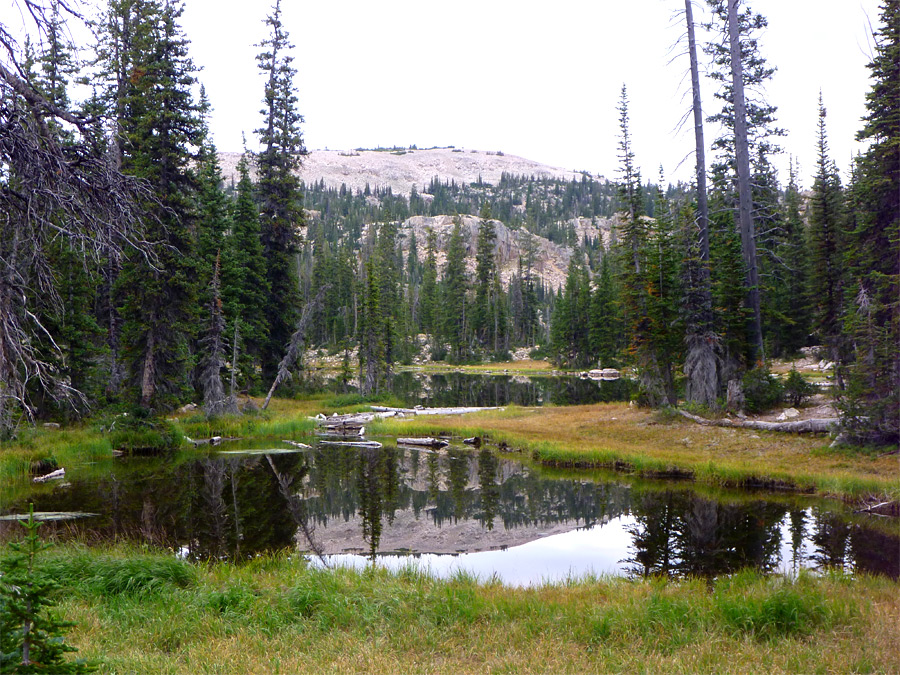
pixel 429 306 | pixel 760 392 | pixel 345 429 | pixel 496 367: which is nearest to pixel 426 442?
pixel 345 429

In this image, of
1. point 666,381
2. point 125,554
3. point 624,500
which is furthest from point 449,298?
point 125,554

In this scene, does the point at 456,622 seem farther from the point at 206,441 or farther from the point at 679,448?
the point at 206,441

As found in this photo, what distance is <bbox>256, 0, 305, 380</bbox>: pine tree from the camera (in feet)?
128

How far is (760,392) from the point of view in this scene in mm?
23516

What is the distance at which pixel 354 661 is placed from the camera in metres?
5.87

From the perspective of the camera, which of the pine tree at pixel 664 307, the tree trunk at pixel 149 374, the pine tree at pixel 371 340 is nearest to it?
the tree trunk at pixel 149 374

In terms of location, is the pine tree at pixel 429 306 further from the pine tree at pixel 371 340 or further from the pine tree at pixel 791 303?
the pine tree at pixel 791 303

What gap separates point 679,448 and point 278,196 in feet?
95.7

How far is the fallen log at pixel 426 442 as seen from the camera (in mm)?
24844

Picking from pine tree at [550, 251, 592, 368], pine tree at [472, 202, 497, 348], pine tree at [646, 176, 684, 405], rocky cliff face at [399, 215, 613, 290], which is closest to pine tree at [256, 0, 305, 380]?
pine tree at [646, 176, 684, 405]

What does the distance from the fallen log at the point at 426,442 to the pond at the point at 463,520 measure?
3067 millimetres

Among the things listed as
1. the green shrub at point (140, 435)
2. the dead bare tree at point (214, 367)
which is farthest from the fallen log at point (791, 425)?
the dead bare tree at point (214, 367)

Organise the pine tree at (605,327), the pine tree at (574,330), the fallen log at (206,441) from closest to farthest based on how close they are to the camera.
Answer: the fallen log at (206,441)
the pine tree at (605,327)
the pine tree at (574,330)

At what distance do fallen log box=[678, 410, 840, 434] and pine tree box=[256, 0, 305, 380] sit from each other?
27.3 m
